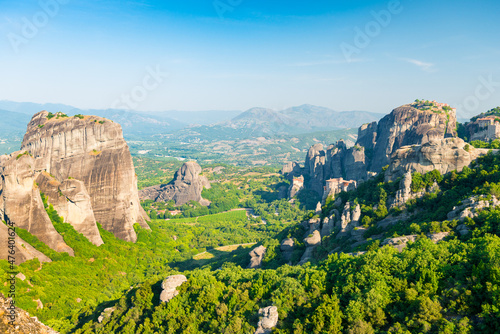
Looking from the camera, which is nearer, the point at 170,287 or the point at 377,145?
the point at 170,287

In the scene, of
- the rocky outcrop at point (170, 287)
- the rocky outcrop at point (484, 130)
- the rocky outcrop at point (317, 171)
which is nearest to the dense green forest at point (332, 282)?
the rocky outcrop at point (170, 287)

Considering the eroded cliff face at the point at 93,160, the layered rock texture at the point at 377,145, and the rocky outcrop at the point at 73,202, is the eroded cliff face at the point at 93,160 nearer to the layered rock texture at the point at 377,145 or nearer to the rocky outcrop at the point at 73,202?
the rocky outcrop at the point at 73,202

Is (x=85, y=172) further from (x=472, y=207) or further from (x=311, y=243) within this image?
(x=472, y=207)

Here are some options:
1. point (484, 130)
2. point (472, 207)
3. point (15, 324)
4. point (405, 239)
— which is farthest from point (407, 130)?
point (15, 324)

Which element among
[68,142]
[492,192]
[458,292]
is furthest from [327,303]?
[68,142]

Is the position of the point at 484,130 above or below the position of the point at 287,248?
above

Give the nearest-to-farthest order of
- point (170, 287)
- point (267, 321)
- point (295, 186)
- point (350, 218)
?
point (267, 321)
point (170, 287)
point (350, 218)
point (295, 186)
